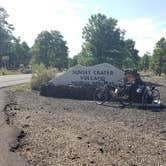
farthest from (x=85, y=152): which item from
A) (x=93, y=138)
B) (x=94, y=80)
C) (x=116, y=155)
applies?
(x=94, y=80)

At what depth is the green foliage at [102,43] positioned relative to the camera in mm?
52125

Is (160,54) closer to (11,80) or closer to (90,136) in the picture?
(11,80)

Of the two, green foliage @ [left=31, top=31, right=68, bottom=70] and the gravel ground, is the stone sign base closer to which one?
the gravel ground

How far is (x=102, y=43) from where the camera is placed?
172 ft

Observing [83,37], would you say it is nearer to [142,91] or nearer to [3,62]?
[142,91]

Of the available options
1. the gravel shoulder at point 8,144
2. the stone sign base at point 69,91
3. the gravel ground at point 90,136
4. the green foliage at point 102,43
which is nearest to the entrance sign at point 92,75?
the stone sign base at point 69,91

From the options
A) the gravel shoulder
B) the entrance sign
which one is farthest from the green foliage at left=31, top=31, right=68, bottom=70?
the gravel shoulder

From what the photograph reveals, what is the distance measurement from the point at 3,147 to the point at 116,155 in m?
2.61

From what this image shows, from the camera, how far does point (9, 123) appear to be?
13.2 metres

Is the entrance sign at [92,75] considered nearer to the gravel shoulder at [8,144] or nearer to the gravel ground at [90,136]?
the gravel ground at [90,136]

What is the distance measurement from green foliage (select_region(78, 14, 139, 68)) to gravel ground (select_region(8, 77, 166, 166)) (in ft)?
112

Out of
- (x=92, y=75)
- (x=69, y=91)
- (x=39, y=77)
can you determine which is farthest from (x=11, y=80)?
(x=69, y=91)

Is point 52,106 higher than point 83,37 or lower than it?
lower

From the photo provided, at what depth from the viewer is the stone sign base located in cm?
2403
